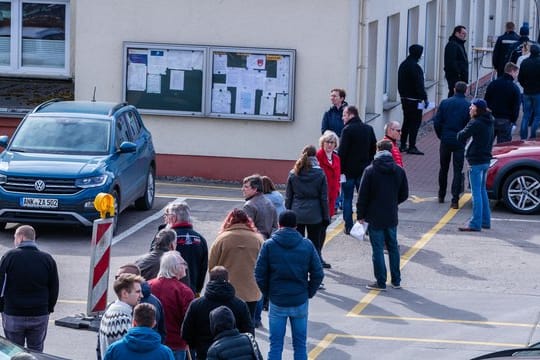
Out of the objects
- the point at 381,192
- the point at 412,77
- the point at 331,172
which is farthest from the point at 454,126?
the point at 412,77

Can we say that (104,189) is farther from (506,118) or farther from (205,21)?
(506,118)

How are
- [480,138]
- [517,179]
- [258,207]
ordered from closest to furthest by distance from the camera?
[258,207], [480,138], [517,179]

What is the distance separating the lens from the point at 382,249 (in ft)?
50.4

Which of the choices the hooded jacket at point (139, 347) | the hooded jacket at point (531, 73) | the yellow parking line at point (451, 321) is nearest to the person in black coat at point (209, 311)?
the hooded jacket at point (139, 347)

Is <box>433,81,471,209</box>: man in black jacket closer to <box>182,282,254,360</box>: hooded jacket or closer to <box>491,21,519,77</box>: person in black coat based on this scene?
<box>491,21,519,77</box>: person in black coat

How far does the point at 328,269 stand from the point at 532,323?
3306mm

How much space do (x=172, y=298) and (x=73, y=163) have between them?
785cm

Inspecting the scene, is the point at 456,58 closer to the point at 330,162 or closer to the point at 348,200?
the point at 348,200

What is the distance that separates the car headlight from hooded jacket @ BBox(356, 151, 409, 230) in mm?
4246

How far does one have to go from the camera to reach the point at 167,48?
22516 mm

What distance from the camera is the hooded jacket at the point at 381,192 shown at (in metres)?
15.3

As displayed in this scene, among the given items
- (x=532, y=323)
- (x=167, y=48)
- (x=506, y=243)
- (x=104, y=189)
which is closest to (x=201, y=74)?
(x=167, y=48)

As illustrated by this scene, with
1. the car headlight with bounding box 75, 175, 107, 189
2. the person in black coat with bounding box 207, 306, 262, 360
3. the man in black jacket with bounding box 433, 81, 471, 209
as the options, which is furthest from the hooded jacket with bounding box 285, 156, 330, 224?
the person in black coat with bounding box 207, 306, 262, 360

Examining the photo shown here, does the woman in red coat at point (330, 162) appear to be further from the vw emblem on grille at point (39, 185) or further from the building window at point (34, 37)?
the building window at point (34, 37)
